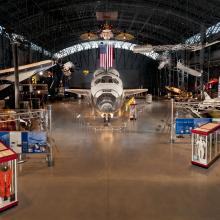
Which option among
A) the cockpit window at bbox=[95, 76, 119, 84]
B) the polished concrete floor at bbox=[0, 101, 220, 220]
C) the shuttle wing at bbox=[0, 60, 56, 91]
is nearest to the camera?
the polished concrete floor at bbox=[0, 101, 220, 220]

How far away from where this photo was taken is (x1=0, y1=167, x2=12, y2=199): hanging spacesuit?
7035mm

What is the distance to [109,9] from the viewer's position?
37.0 m

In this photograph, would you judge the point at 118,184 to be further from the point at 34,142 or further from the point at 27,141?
the point at 27,141

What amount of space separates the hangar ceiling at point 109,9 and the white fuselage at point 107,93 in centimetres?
Result: 1249

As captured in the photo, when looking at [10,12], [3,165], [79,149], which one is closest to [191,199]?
[3,165]

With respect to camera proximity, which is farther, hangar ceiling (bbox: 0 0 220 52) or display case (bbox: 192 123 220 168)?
hangar ceiling (bbox: 0 0 220 52)

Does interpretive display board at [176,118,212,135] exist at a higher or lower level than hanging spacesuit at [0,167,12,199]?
higher

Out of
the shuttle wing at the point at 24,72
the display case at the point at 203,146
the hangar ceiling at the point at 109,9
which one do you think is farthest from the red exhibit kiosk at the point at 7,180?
the hangar ceiling at the point at 109,9

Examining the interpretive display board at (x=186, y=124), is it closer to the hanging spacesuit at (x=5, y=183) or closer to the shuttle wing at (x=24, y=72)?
the hanging spacesuit at (x=5, y=183)

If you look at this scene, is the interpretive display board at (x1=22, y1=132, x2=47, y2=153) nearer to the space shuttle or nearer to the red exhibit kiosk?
the red exhibit kiosk

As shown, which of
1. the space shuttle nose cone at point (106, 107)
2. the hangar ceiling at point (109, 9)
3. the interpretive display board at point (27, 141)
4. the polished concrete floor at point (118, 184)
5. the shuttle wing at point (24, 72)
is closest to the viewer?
the polished concrete floor at point (118, 184)

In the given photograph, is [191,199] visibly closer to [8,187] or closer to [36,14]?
[8,187]

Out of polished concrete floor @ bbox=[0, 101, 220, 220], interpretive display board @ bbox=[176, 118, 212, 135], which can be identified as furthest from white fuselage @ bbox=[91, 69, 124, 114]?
interpretive display board @ bbox=[176, 118, 212, 135]

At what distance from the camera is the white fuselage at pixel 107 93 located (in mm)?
18358
